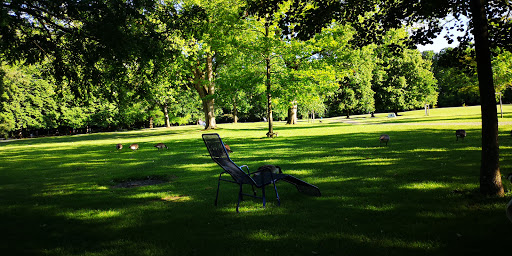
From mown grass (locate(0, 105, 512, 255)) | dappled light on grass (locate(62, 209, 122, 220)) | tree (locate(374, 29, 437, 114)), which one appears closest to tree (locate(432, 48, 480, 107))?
mown grass (locate(0, 105, 512, 255))

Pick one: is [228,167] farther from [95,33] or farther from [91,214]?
[95,33]

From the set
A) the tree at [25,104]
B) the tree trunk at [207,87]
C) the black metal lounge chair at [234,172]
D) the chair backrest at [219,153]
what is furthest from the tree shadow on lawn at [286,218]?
the tree at [25,104]

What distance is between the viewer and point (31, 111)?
45031 mm

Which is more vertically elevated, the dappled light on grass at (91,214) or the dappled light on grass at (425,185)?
the dappled light on grass at (425,185)

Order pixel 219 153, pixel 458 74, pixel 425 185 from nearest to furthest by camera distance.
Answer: pixel 219 153
pixel 425 185
pixel 458 74

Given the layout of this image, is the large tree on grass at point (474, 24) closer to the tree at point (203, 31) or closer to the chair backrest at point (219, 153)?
the chair backrest at point (219, 153)

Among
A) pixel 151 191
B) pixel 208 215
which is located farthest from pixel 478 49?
pixel 151 191

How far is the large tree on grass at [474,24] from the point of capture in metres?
5.22

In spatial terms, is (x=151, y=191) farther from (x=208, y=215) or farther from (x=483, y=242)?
(x=483, y=242)

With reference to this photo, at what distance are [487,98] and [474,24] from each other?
1228mm

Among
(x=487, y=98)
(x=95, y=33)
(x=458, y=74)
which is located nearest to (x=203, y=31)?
(x=95, y=33)

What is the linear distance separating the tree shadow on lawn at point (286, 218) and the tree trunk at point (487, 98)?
0.50 metres

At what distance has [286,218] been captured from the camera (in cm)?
504

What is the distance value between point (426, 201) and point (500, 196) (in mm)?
1159
